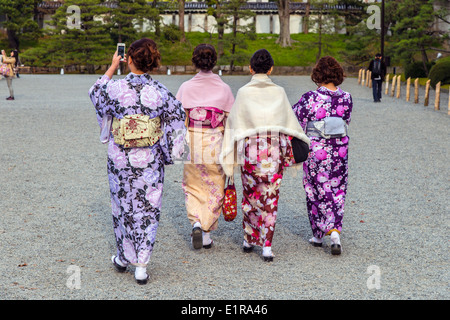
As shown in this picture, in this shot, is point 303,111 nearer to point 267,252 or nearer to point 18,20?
point 267,252

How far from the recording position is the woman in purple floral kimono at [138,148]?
4.23 meters

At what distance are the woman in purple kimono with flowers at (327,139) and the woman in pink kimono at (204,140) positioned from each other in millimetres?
719

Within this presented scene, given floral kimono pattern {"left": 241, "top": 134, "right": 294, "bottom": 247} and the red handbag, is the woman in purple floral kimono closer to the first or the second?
floral kimono pattern {"left": 241, "top": 134, "right": 294, "bottom": 247}

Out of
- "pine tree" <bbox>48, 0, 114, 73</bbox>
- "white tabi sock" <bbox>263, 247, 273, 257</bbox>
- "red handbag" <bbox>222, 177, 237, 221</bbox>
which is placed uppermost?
"pine tree" <bbox>48, 0, 114, 73</bbox>

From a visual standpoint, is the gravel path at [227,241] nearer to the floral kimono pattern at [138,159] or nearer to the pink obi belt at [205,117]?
the floral kimono pattern at [138,159]

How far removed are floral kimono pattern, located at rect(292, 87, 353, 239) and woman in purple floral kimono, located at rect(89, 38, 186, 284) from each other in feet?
4.24

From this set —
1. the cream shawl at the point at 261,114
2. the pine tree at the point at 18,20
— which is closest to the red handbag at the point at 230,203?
the cream shawl at the point at 261,114

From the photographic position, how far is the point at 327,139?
5.10 metres

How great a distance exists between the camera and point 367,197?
23.3 feet

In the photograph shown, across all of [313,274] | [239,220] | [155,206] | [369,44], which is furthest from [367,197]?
[369,44]

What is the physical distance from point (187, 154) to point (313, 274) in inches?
59.6

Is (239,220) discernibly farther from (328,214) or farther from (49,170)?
(49,170)

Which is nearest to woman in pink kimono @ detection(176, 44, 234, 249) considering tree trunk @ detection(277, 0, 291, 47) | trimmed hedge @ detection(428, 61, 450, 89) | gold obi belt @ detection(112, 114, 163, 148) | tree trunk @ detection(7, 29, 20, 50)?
gold obi belt @ detection(112, 114, 163, 148)

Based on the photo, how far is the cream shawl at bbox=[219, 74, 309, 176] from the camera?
4762 mm
